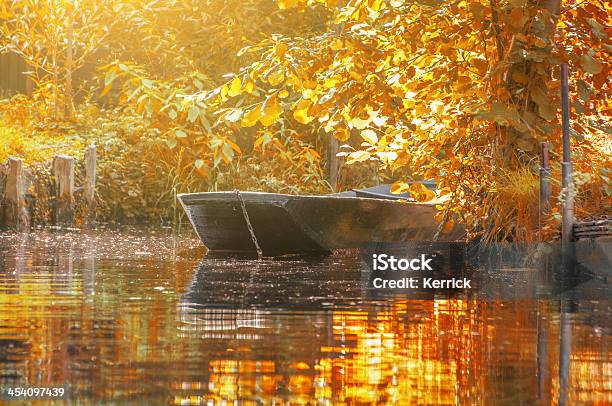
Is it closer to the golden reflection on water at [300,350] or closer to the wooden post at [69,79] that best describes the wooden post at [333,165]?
the wooden post at [69,79]

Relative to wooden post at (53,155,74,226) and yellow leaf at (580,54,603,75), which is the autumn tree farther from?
wooden post at (53,155,74,226)

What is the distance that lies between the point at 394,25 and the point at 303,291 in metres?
2.99

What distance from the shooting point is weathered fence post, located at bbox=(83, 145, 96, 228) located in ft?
57.1

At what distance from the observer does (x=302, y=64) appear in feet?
30.5

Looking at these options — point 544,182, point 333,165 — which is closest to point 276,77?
point 544,182

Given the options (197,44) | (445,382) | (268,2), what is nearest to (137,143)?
(197,44)

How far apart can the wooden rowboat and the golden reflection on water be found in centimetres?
450

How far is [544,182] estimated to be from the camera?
890cm

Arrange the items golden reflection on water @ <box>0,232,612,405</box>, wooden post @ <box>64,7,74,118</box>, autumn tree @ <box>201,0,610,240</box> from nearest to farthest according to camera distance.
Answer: golden reflection on water @ <box>0,232,612,405</box>, autumn tree @ <box>201,0,610,240</box>, wooden post @ <box>64,7,74,118</box>

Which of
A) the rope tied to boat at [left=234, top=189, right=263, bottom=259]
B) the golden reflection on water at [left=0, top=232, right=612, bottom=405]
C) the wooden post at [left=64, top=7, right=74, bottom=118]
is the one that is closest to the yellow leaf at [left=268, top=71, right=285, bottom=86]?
the rope tied to boat at [left=234, top=189, right=263, bottom=259]

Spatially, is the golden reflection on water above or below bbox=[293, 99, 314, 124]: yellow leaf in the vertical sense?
below

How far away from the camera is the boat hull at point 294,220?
11.5 m

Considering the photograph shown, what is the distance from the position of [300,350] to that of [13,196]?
464 inches

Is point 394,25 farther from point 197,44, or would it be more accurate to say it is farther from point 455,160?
point 197,44
